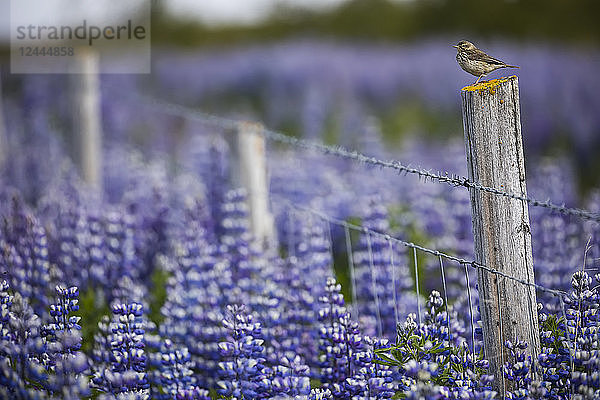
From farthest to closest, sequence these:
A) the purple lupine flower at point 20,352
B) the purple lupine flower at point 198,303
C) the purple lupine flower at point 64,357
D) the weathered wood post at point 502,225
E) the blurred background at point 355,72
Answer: the blurred background at point 355,72, the purple lupine flower at point 198,303, the weathered wood post at point 502,225, the purple lupine flower at point 20,352, the purple lupine flower at point 64,357

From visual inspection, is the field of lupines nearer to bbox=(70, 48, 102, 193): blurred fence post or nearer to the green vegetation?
bbox=(70, 48, 102, 193): blurred fence post

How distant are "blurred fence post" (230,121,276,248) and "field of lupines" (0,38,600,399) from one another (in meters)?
0.13

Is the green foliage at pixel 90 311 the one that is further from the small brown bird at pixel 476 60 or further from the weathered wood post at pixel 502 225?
the small brown bird at pixel 476 60

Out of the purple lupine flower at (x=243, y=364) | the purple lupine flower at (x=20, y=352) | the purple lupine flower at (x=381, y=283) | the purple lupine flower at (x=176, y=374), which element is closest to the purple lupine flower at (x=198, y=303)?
the purple lupine flower at (x=176, y=374)

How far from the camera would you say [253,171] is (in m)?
5.11

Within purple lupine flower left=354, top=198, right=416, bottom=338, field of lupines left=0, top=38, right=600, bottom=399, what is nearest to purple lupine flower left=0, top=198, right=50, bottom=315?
field of lupines left=0, top=38, right=600, bottom=399

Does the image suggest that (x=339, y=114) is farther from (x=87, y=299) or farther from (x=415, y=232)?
(x=87, y=299)

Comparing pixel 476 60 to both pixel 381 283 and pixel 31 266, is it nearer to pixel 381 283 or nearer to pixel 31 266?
pixel 381 283

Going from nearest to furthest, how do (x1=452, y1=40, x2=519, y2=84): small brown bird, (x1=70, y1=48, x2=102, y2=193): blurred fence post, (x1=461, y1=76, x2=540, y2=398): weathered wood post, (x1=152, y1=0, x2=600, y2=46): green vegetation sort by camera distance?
(x1=461, y1=76, x2=540, y2=398): weathered wood post < (x1=452, y1=40, x2=519, y2=84): small brown bird < (x1=70, y1=48, x2=102, y2=193): blurred fence post < (x1=152, y1=0, x2=600, y2=46): green vegetation

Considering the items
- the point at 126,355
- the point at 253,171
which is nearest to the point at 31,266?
the point at 126,355

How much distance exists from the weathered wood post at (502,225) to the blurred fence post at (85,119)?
4.87 metres

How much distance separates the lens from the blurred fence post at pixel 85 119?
685 centimetres

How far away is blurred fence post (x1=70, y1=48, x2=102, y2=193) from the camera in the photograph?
Result: 685 centimetres

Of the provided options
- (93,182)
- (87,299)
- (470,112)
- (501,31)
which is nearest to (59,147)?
(93,182)
